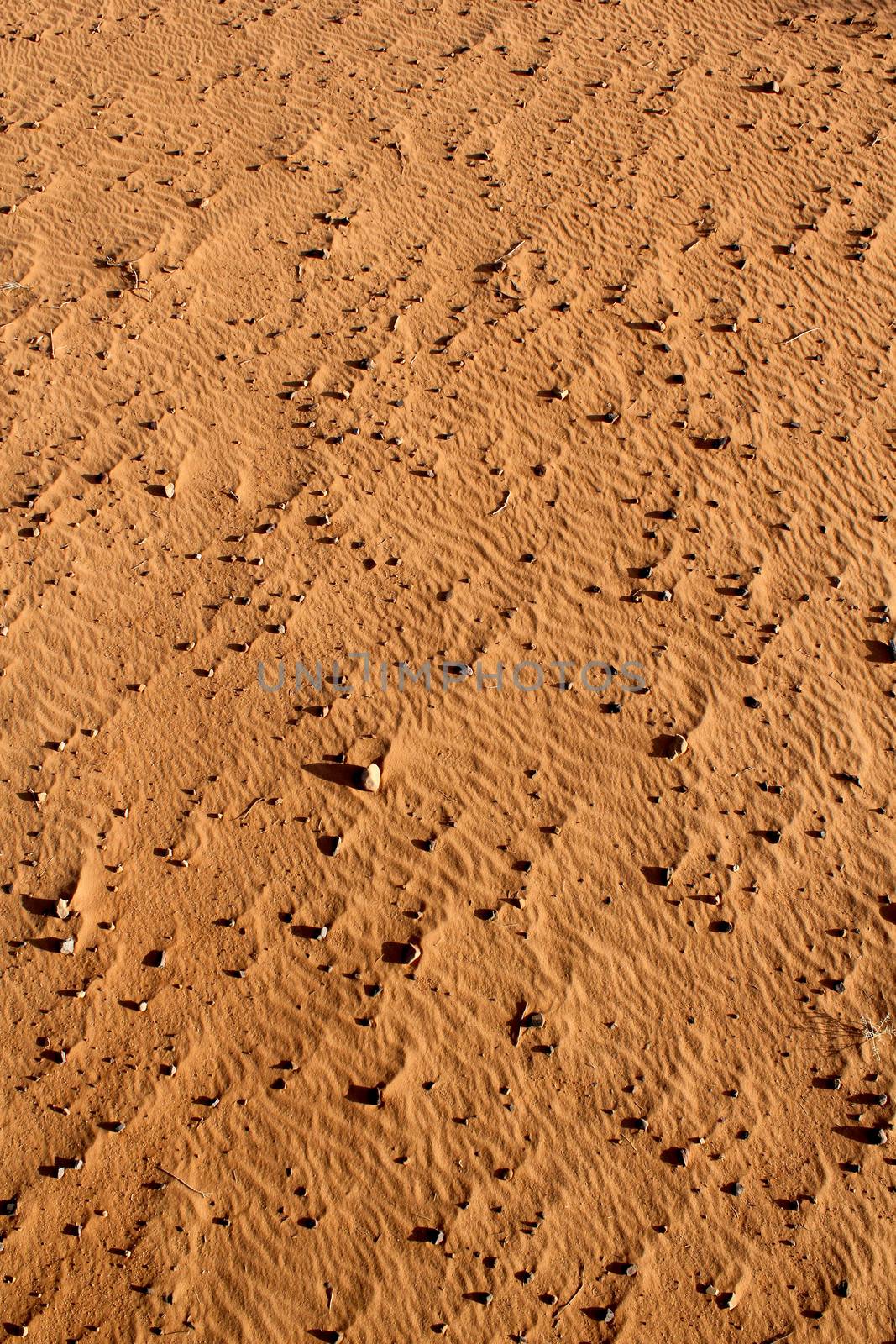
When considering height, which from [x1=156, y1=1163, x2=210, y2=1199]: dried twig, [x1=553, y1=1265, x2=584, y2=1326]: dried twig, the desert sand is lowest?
[x1=553, y1=1265, x2=584, y2=1326]: dried twig

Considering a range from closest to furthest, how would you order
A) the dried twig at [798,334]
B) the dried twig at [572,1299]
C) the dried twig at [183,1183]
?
the dried twig at [572,1299]
the dried twig at [183,1183]
the dried twig at [798,334]

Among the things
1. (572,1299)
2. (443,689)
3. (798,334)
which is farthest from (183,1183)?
(798,334)

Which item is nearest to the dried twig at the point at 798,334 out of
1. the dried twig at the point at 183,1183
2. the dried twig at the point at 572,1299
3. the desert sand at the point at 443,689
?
the desert sand at the point at 443,689

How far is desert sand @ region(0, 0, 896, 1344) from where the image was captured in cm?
471

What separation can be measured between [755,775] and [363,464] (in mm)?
3250

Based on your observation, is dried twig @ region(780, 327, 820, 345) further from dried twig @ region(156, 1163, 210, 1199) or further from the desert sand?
dried twig @ region(156, 1163, 210, 1199)

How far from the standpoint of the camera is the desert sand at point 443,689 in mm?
4707

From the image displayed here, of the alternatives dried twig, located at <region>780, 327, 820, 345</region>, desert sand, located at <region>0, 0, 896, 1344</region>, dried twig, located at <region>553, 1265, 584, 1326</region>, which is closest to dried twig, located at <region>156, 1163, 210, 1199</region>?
desert sand, located at <region>0, 0, 896, 1344</region>

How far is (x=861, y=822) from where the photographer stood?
5625 mm

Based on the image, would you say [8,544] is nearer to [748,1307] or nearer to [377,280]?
[377,280]

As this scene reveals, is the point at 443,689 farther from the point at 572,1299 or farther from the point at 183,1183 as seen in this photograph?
the point at 572,1299

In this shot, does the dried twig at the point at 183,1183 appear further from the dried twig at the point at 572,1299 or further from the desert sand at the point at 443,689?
the dried twig at the point at 572,1299

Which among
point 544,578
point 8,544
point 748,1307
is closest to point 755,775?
point 544,578

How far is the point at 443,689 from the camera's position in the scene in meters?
5.83
